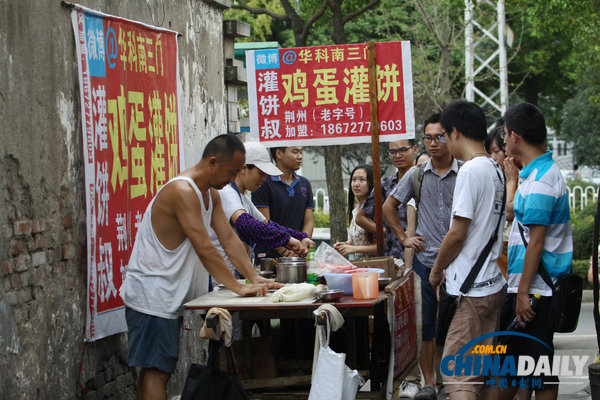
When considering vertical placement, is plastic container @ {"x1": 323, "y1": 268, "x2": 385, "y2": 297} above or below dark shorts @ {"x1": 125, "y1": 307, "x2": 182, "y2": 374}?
above

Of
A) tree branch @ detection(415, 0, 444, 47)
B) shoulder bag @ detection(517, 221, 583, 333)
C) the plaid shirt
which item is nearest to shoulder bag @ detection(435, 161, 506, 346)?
shoulder bag @ detection(517, 221, 583, 333)

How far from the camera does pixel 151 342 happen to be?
5.30m

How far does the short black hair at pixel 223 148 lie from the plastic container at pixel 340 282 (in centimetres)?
99

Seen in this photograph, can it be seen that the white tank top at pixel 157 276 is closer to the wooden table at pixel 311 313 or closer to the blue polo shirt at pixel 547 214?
the wooden table at pixel 311 313

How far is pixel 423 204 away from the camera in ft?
23.2

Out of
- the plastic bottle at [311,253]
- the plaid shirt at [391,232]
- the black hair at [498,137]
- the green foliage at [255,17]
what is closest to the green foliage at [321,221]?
the green foliage at [255,17]

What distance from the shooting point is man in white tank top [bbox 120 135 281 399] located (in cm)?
528

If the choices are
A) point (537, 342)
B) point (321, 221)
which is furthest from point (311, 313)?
point (321, 221)

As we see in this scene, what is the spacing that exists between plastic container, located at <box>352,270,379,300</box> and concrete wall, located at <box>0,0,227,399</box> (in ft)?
6.47

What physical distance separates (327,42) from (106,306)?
2624cm

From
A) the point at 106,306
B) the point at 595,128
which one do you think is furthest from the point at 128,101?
the point at 595,128

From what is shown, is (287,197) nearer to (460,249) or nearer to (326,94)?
(326,94)

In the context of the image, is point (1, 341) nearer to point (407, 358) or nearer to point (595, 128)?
point (407, 358)

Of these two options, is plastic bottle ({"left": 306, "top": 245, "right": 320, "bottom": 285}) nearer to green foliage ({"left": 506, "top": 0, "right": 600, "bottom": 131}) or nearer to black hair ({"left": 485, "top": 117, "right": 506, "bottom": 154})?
black hair ({"left": 485, "top": 117, "right": 506, "bottom": 154})
